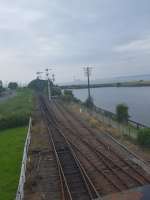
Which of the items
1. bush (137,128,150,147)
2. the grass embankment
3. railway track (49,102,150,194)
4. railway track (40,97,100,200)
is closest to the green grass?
the grass embankment

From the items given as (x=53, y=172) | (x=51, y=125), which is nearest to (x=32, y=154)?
(x=53, y=172)

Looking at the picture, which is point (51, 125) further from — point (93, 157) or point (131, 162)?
point (131, 162)

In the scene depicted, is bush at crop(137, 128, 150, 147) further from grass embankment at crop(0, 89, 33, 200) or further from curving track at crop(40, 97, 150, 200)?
grass embankment at crop(0, 89, 33, 200)

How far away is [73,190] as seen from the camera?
15.9 metres

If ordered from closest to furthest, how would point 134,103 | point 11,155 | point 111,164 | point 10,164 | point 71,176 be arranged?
point 71,176 → point 111,164 → point 10,164 → point 11,155 → point 134,103

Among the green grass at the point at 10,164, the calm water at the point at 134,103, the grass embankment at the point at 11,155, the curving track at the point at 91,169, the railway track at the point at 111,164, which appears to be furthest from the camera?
the calm water at the point at 134,103

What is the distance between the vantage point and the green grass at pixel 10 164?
17.2 metres

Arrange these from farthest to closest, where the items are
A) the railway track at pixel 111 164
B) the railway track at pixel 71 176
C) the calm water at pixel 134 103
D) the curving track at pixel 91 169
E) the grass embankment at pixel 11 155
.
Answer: the calm water at pixel 134 103
the grass embankment at pixel 11 155
the railway track at pixel 111 164
the curving track at pixel 91 169
the railway track at pixel 71 176

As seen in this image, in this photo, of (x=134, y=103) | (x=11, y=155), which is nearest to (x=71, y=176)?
(x=11, y=155)

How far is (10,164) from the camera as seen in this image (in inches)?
894

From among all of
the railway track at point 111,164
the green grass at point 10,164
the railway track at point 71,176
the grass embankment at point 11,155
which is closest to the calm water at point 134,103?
the grass embankment at point 11,155

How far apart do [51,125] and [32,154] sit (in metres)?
16.2

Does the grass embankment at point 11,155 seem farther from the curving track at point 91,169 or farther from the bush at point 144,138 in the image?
the bush at point 144,138

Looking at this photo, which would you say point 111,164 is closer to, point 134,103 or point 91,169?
point 91,169
